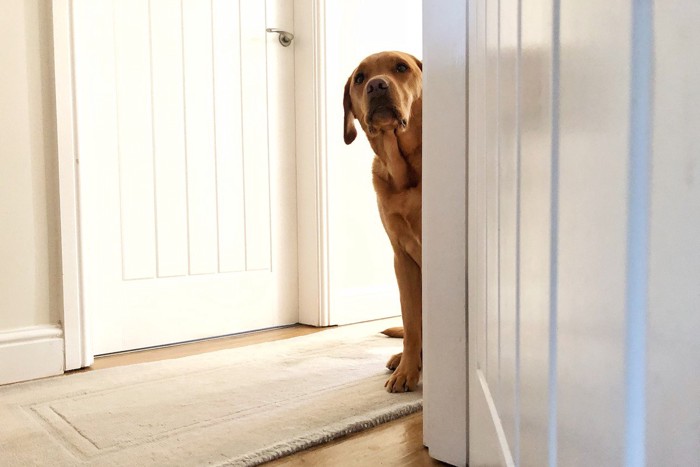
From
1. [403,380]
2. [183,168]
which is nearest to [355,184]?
[183,168]

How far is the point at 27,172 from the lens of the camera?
1.71 m

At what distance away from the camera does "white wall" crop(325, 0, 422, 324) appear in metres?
2.46

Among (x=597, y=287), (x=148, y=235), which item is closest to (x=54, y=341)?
(x=148, y=235)

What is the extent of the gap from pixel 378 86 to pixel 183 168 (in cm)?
83

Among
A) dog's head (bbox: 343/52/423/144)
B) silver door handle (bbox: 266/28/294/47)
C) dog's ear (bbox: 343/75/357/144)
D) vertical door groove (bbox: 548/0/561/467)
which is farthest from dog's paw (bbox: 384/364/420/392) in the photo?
silver door handle (bbox: 266/28/294/47)

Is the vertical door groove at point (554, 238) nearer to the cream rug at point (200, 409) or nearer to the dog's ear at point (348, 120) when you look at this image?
the cream rug at point (200, 409)

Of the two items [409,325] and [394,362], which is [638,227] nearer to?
[409,325]

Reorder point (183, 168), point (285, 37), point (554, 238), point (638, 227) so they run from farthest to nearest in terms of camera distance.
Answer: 1. point (285, 37)
2. point (183, 168)
3. point (554, 238)
4. point (638, 227)

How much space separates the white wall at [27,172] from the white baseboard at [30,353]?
0.03m

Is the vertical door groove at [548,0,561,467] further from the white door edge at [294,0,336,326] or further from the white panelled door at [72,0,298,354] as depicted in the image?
the white door edge at [294,0,336,326]

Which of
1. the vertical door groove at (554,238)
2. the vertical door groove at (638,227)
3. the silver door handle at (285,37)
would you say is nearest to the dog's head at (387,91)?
the silver door handle at (285,37)

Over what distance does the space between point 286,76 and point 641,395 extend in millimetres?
2365

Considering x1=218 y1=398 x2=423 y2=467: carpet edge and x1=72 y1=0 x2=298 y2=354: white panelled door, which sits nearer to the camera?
x1=218 y1=398 x2=423 y2=467: carpet edge

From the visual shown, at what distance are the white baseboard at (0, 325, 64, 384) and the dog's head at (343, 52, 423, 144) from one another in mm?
1078
